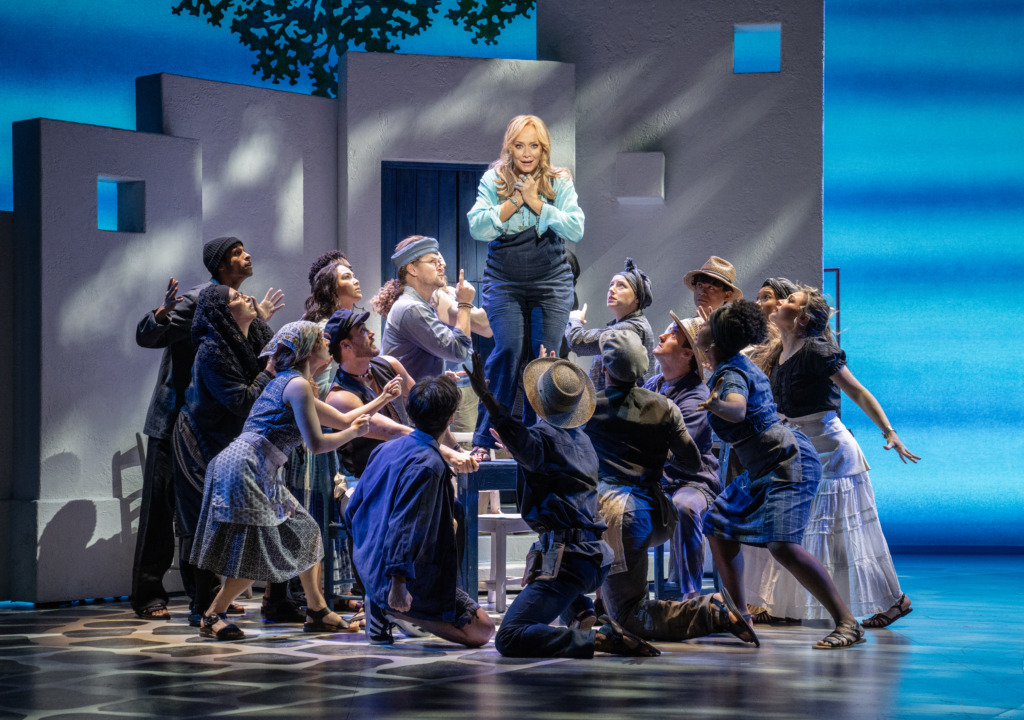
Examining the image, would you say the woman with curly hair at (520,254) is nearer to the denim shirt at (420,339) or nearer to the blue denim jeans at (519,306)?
the blue denim jeans at (519,306)

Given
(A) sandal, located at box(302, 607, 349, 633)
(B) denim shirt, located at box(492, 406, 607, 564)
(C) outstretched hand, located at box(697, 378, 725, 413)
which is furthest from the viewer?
(A) sandal, located at box(302, 607, 349, 633)

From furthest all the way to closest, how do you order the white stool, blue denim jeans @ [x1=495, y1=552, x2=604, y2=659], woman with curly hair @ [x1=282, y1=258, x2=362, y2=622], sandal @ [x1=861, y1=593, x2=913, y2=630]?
the white stool < woman with curly hair @ [x1=282, y1=258, x2=362, y2=622] < sandal @ [x1=861, y1=593, x2=913, y2=630] < blue denim jeans @ [x1=495, y1=552, x2=604, y2=659]

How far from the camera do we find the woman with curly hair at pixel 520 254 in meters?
6.62

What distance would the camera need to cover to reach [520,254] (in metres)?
6.67

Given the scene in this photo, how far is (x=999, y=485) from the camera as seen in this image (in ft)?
34.0

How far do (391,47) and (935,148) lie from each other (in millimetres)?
5914

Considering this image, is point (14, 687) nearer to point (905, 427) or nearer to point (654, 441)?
point (654, 441)

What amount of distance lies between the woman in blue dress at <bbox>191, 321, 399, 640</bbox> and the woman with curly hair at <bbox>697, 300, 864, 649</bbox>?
4.91 feet

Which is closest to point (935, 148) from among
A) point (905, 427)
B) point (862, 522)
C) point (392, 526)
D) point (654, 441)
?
point (905, 427)

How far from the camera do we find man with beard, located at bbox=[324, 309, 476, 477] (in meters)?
6.12

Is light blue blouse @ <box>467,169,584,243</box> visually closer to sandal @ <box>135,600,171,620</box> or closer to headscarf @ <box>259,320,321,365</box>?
headscarf @ <box>259,320,321,365</box>

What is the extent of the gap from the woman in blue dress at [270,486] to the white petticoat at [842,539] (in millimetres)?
2181

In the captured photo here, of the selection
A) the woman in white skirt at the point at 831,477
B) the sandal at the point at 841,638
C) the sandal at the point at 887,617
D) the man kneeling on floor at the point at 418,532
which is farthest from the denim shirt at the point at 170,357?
the sandal at the point at 887,617

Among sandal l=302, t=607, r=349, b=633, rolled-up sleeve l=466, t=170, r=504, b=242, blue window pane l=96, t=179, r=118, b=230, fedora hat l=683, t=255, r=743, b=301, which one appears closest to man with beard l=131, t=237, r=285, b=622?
sandal l=302, t=607, r=349, b=633
